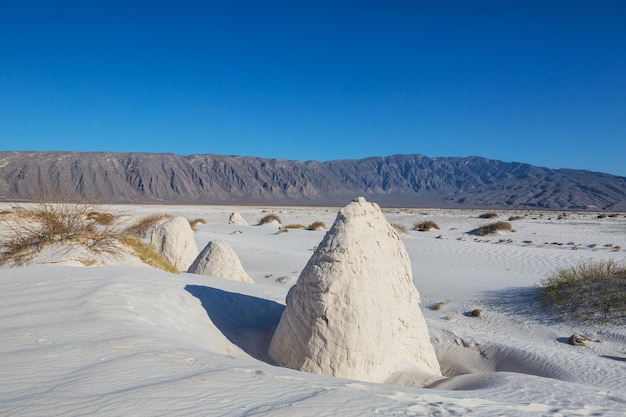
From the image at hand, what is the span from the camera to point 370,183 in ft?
461

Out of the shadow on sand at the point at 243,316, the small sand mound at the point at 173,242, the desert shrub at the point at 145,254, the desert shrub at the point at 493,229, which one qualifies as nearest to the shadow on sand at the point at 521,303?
the shadow on sand at the point at 243,316

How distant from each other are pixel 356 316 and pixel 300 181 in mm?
117609

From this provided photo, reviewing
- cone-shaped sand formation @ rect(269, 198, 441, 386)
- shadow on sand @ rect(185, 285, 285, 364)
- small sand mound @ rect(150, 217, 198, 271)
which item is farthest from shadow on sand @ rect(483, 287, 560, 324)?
small sand mound @ rect(150, 217, 198, 271)

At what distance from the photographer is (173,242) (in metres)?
10.4

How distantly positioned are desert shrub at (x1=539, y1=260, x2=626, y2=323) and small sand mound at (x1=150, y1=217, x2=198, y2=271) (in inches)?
295

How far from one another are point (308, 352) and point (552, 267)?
10379 millimetres

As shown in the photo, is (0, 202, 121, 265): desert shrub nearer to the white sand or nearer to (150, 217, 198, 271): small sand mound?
the white sand

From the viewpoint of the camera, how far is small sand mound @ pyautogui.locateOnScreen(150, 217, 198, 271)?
33.9 ft

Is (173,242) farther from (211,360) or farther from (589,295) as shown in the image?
(589,295)

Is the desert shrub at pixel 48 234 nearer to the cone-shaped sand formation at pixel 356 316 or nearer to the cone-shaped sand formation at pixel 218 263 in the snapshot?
the cone-shaped sand formation at pixel 218 263

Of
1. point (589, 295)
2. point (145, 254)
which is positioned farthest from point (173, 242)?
point (589, 295)

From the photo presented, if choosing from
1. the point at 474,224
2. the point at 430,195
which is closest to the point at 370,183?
the point at 430,195

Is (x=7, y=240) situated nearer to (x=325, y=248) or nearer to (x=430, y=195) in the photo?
(x=325, y=248)

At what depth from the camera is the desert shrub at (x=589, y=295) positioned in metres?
7.79
